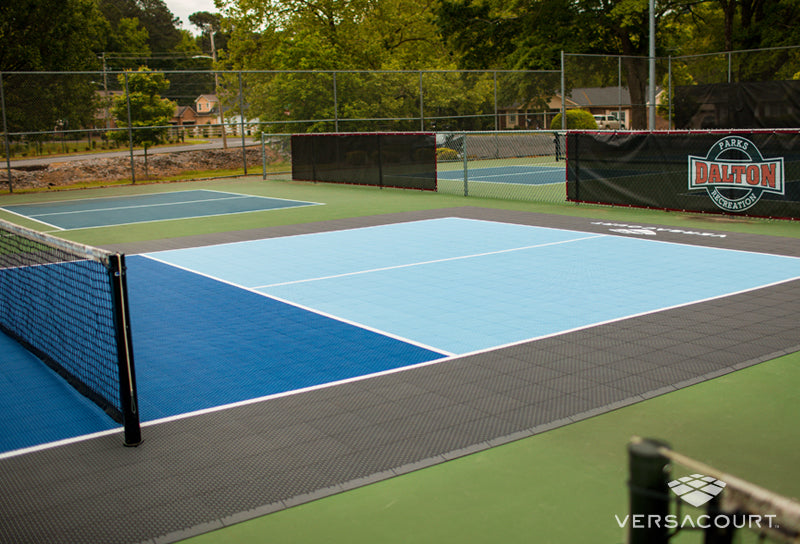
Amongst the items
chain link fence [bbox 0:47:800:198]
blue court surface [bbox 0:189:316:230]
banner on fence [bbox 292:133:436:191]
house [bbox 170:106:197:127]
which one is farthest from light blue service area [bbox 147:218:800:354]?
house [bbox 170:106:197:127]

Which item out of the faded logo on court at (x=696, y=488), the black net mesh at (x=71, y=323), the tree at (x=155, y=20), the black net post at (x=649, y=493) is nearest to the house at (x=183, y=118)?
the black net mesh at (x=71, y=323)

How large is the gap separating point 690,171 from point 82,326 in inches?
452

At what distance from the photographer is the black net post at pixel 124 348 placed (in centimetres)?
499

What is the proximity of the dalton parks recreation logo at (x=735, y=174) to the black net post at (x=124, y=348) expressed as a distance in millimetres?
11740

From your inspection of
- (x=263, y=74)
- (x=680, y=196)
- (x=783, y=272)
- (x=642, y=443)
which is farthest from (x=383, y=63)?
(x=642, y=443)

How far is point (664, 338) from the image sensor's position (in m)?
7.10

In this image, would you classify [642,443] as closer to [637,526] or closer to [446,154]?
[637,526]

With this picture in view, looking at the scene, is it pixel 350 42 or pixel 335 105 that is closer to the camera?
pixel 335 105

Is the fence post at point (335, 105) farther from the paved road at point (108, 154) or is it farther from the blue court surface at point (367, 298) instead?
the blue court surface at point (367, 298)

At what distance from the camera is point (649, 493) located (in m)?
1.66

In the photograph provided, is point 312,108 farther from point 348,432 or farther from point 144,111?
point 348,432

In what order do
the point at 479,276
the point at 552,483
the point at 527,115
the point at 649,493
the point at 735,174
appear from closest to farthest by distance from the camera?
the point at 649,493
the point at 552,483
the point at 479,276
the point at 735,174
the point at 527,115

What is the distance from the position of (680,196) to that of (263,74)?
63.3 ft

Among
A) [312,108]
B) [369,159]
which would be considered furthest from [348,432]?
[312,108]
